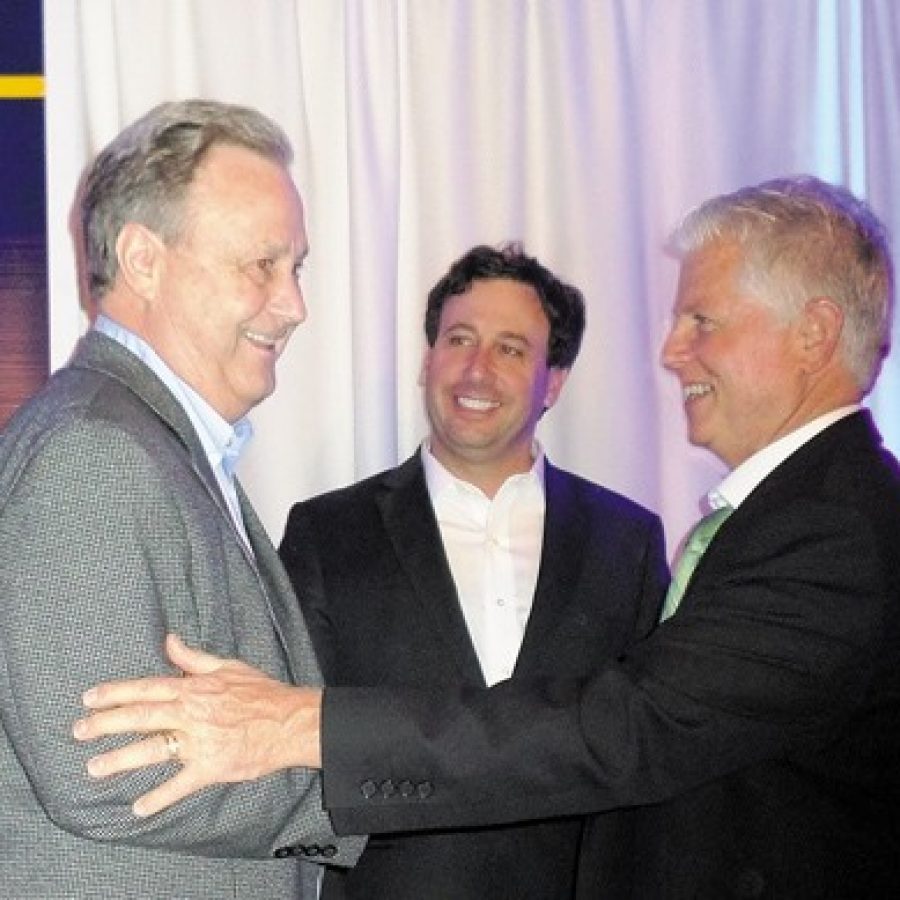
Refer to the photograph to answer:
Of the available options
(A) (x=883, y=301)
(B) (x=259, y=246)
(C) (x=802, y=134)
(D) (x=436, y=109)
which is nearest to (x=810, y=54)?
(C) (x=802, y=134)

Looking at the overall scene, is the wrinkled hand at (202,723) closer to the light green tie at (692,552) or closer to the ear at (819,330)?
the light green tie at (692,552)

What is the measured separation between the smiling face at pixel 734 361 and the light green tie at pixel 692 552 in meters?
0.10

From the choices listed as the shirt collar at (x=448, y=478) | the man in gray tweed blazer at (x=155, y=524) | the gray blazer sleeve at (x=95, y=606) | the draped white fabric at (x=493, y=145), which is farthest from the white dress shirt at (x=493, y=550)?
the gray blazer sleeve at (x=95, y=606)

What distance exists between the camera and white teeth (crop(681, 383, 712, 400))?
247 cm

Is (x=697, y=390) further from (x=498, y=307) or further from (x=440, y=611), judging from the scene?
(x=498, y=307)

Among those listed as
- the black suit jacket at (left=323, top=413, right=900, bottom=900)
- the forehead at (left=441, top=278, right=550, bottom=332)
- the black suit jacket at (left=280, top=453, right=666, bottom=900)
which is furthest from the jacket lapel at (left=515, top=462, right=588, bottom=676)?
the black suit jacket at (left=323, top=413, right=900, bottom=900)

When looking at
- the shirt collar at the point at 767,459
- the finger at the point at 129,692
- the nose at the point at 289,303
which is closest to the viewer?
the finger at the point at 129,692

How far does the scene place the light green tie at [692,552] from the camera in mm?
2367

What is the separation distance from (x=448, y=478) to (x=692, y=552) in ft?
3.31

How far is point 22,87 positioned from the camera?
359 centimetres

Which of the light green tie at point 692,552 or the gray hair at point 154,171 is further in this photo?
the light green tie at point 692,552

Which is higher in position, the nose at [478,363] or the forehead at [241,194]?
the forehead at [241,194]

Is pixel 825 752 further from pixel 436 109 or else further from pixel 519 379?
pixel 436 109

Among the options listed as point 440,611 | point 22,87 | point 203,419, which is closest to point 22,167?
point 22,87
